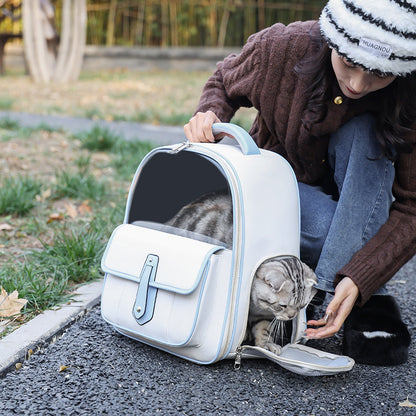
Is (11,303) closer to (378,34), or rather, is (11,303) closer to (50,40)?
(378,34)

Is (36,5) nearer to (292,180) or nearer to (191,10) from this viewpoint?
(191,10)

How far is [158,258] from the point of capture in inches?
62.7

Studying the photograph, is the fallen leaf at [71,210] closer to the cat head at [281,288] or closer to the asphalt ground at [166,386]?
the asphalt ground at [166,386]

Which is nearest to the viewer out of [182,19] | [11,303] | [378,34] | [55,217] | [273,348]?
[378,34]

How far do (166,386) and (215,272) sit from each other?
0.33 metres

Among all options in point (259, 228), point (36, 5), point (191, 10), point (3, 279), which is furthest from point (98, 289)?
point (191, 10)

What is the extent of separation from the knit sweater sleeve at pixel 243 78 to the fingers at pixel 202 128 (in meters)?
0.07

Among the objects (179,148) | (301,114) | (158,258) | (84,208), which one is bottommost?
(84,208)

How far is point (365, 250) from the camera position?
1.71 m

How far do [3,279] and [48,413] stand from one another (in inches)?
27.0

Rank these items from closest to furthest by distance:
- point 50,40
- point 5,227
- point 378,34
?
point 378,34
point 5,227
point 50,40

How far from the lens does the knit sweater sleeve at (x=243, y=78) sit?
1.79 m

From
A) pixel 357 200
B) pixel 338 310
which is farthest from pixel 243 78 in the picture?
pixel 338 310

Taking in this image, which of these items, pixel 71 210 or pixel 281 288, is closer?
pixel 281 288
